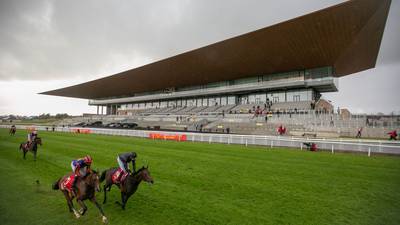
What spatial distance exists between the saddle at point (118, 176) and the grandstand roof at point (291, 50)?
92.9 ft

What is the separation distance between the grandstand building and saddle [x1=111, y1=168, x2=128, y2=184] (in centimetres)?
2837

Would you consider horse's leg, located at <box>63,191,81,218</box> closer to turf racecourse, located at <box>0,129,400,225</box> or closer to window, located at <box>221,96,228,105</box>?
turf racecourse, located at <box>0,129,400,225</box>

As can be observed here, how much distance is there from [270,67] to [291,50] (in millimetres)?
7716

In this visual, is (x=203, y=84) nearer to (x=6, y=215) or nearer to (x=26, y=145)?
(x=26, y=145)

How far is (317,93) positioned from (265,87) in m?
10.8

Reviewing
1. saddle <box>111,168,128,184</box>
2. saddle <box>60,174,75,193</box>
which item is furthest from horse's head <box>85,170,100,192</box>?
saddle <box>111,168,128,184</box>

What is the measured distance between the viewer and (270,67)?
43.5 metres

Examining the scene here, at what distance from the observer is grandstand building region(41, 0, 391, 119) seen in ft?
93.1

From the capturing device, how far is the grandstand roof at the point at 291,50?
2666cm

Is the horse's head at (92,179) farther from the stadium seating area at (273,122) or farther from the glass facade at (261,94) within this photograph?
the glass facade at (261,94)

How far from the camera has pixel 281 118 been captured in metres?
33.4

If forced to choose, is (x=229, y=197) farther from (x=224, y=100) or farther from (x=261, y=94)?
(x=224, y=100)

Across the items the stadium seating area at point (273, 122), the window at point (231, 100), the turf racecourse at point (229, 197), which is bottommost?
the turf racecourse at point (229, 197)

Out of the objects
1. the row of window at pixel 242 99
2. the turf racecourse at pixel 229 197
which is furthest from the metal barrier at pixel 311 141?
the row of window at pixel 242 99
